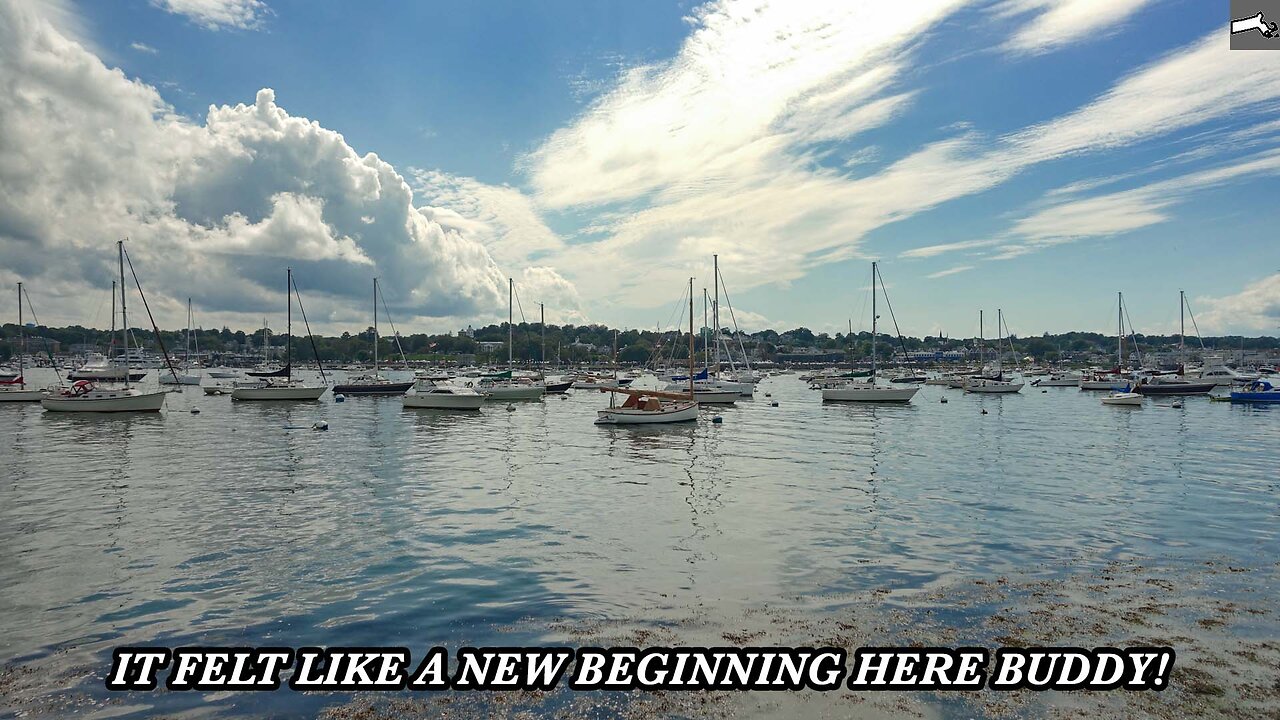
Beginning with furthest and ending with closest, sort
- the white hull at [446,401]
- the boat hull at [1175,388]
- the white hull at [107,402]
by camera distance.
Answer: the boat hull at [1175,388] < the white hull at [446,401] < the white hull at [107,402]

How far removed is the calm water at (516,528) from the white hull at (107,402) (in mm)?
16915

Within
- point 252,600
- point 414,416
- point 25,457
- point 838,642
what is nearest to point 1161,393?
point 414,416

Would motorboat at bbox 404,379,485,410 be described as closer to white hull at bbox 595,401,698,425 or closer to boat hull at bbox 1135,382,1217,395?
white hull at bbox 595,401,698,425

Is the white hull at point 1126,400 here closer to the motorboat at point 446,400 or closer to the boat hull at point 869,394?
the boat hull at point 869,394

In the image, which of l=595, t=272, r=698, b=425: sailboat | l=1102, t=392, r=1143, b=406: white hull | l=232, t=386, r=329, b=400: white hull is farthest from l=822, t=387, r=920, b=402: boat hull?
l=232, t=386, r=329, b=400: white hull

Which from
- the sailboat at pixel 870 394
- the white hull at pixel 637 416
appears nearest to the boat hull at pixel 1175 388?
the sailboat at pixel 870 394

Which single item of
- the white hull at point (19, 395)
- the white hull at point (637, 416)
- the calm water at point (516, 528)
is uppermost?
the white hull at point (19, 395)

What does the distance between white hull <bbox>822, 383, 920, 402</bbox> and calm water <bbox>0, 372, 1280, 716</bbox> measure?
35584 millimetres

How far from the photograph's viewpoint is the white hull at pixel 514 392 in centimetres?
8225

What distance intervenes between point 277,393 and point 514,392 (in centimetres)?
2770

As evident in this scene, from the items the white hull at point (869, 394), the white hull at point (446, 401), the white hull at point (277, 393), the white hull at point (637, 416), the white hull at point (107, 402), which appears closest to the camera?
the white hull at point (637, 416)

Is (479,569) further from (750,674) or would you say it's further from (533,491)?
(533,491)

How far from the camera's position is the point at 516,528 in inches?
783

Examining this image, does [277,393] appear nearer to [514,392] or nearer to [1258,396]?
[514,392]
